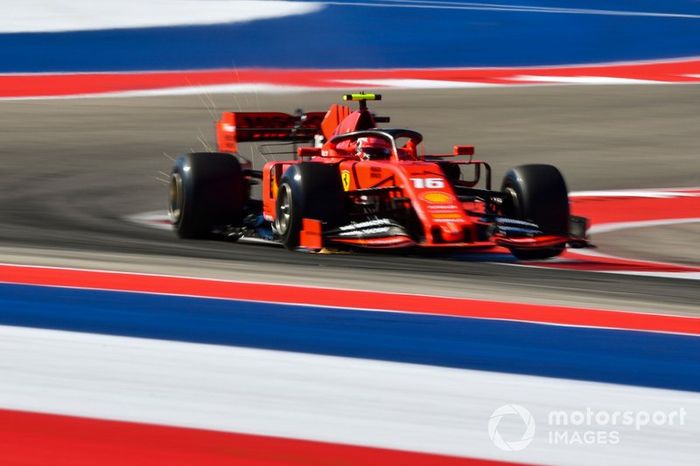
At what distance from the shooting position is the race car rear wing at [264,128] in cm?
1099

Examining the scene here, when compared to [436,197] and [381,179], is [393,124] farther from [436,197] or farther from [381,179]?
[436,197]


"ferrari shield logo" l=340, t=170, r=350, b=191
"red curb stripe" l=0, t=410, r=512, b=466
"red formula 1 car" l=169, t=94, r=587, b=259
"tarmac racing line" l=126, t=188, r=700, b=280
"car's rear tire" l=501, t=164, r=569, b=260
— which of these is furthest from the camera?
"ferrari shield logo" l=340, t=170, r=350, b=191

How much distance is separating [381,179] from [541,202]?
1185mm

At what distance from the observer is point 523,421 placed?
470cm

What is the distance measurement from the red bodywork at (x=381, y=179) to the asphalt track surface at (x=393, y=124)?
173 millimetres

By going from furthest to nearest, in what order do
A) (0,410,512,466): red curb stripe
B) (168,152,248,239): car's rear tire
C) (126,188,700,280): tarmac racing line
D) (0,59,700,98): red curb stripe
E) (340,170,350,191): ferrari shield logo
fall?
(0,59,700,98): red curb stripe < (168,152,248,239): car's rear tire < (340,170,350,191): ferrari shield logo < (126,188,700,280): tarmac racing line < (0,410,512,466): red curb stripe

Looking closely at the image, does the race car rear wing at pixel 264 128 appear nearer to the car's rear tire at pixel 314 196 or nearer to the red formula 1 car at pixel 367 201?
the red formula 1 car at pixel 367 201

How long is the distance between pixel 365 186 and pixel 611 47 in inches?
775

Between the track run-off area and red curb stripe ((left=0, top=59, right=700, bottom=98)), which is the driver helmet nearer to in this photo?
the track run-off area

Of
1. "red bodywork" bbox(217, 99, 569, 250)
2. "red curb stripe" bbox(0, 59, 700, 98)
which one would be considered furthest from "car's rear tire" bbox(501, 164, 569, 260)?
"red curb stripe" bbox(0, 59, 700, 98)

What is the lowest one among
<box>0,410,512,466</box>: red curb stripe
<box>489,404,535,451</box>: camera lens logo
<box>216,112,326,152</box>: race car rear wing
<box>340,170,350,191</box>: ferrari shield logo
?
<box>489,404,535,451</box>: camera lens logo

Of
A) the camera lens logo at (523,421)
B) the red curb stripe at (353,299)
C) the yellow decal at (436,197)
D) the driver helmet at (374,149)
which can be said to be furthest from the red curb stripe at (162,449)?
the driver helmet at (374,149)

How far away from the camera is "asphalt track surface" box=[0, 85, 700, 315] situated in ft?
25.8

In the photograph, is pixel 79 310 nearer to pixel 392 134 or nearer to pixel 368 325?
pixel 368 325
